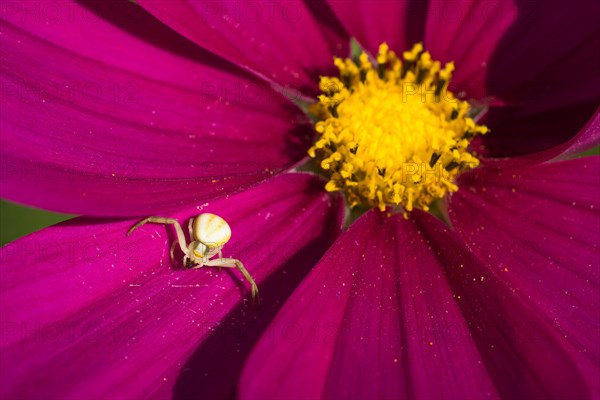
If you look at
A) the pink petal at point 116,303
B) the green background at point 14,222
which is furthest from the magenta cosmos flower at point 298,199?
the green background at point 14,222

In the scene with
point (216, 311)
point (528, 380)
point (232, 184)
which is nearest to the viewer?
point (528, 380)

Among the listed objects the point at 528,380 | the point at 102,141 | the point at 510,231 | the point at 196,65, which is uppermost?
the point at 196,65

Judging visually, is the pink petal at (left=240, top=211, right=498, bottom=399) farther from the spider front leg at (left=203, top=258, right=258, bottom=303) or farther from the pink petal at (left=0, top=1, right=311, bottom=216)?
the pink petal at (left=0, top=1, right=311, bottom=216)

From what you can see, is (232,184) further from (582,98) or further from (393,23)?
(582,98)

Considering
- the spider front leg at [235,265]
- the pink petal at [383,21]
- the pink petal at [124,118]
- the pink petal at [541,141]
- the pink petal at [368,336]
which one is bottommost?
the pink petal at [368,336]

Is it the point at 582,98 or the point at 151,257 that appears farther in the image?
the point at 582,98

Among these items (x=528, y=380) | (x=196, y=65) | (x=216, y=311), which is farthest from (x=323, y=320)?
(x=196, y=65)

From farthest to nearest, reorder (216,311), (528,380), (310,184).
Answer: (310,184) → (216,311) → (528,380)

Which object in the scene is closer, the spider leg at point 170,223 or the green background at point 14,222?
the spider leg at point 170,223

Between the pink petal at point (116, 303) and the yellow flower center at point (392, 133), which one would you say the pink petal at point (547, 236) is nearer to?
the yellow flower center at point (392, 133)
